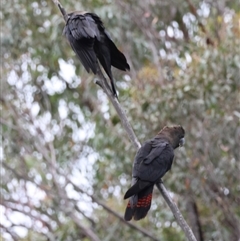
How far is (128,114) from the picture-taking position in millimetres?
7672

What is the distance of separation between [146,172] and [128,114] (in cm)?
302

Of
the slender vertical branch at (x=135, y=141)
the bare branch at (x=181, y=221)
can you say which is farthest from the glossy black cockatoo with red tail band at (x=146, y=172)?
the bare branch at (x=181, y=221)

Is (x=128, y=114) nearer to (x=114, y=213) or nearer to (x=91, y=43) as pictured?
(x=114, y=213)

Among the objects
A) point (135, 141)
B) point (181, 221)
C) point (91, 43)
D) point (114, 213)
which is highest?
point (91, 43)

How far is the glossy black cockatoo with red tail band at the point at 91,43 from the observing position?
470 centimetres

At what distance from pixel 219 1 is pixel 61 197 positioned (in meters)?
3.27

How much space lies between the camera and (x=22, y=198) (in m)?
10.1

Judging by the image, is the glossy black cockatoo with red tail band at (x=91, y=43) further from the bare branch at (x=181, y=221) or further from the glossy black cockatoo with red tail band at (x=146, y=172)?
the bare branch at (x=181, y=221)

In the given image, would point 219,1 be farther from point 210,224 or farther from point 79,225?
point 79,225

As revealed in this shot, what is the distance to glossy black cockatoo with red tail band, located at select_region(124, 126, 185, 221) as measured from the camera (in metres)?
4.53

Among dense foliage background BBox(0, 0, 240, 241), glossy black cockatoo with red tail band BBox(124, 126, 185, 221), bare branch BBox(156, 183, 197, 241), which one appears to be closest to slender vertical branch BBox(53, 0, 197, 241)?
bare branch BBox(156, 183, 197, 241)

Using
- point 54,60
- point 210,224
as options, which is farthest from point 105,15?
point 210,224

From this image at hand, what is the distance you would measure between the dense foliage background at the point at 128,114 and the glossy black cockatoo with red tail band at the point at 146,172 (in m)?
2.43

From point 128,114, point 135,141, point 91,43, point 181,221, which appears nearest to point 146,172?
point 135,141
